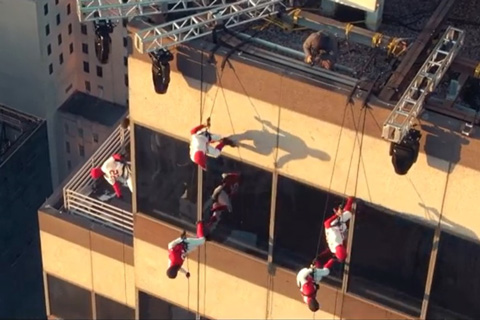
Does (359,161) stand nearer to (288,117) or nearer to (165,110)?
(288,117)

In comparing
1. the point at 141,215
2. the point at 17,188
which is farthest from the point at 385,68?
the point at 17,188

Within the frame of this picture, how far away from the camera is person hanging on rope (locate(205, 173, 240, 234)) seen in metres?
23.1

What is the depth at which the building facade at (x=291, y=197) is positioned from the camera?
20.8 m

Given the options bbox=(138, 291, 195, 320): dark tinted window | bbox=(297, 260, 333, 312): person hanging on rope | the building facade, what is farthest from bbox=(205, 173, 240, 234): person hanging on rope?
bbox=(138, 291, 195, 320): dark tinted window

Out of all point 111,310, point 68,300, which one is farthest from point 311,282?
point 68,300

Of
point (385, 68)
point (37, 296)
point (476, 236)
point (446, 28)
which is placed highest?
point (37, 296)

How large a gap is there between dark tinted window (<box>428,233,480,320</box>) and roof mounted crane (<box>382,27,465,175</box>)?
94.8 inches

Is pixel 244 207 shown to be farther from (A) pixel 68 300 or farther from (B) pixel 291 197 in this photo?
(A) pixel 68 300

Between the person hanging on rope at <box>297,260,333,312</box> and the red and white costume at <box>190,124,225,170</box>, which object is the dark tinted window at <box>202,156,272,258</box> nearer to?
the red and white costume at <box>190,124,225,170</box>

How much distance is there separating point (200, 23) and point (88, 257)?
945cm

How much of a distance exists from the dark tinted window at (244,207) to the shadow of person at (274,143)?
0.57 meters

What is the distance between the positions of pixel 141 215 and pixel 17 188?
26799mm

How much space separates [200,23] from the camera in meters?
21.5

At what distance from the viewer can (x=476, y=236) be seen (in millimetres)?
20891
